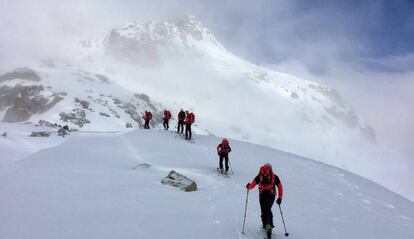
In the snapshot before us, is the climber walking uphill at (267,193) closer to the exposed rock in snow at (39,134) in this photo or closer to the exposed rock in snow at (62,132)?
the exposed rock in snow at (39,134)

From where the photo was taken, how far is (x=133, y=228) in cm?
1047

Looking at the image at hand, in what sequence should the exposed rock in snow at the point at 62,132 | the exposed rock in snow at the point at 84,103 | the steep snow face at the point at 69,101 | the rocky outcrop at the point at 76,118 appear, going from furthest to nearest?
the exposed rock in snow at the point at 84,103 < the steep snow face at the point at 69,101 < the rocky outcrop at the point at 76,118 < the exposed rock in snow at the point at 62,132

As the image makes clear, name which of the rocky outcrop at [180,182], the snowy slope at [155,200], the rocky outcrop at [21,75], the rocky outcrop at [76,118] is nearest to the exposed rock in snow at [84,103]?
the rocky outcrop at [76,118]

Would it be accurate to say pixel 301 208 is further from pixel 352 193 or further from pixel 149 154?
pixel 149 154

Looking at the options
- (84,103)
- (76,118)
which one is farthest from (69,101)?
(76,118)

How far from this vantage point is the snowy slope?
10617mm

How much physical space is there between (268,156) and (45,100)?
112411 millimetres

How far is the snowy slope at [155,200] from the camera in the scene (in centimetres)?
1062

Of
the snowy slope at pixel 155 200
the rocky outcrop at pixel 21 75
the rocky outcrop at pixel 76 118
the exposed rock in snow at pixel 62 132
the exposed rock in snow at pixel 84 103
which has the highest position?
the rocky outcrop at pixel 21 75

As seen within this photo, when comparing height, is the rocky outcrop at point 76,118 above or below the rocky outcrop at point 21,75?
below

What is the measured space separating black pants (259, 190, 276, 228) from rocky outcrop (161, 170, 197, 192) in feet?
20.1

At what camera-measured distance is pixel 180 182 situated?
1694 centimetres

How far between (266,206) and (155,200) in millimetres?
5075

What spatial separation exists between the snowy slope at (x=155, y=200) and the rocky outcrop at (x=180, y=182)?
0.42 m
